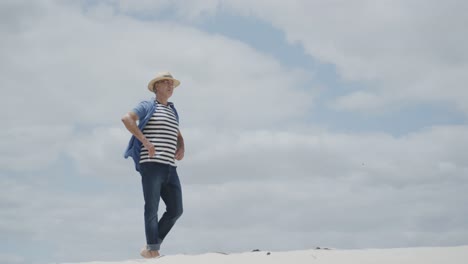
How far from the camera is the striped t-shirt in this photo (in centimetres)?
748

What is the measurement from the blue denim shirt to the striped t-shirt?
6cm

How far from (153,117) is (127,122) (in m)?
0.39

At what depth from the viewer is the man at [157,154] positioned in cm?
742

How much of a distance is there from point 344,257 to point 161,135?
8.71 ft

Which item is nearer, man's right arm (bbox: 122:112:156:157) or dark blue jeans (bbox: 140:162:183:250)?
man's right arm (bbox: 122:112:156:157)

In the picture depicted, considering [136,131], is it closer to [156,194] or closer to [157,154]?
[157,154]

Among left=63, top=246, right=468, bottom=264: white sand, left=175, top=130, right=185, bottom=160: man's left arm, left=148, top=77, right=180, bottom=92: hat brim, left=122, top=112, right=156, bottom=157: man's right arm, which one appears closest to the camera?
left=63, top=246, right=468, bottom=264: white sand

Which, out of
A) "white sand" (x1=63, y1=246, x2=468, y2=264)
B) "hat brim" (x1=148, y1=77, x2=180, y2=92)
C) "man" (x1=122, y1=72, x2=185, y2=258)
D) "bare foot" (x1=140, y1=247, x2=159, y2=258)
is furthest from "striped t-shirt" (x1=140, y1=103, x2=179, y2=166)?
"white sand" (x1=63, y1=246, x2=468, y2=264)

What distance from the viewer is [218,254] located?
6.44 m

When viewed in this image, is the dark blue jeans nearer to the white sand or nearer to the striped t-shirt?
the striped t-shirt

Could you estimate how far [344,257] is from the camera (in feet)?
19.4

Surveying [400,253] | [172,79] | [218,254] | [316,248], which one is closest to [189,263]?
[218,254]

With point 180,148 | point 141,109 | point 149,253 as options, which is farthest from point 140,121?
point 149,253

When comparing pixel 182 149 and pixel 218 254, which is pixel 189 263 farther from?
pixel 182 149
